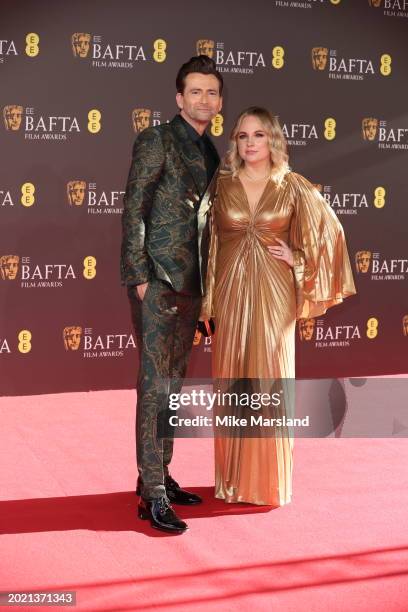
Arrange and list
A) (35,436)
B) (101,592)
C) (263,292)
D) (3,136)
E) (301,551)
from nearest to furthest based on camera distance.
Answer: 1. (101,592)
2. (301,551)
3. (263,292)
4. (35,436)
5. (3,136)

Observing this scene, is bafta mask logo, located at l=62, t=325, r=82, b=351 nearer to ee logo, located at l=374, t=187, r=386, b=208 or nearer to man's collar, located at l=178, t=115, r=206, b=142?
ee logo, located at l=374, t=187, r=386, b=208

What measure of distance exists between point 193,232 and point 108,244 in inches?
92.2

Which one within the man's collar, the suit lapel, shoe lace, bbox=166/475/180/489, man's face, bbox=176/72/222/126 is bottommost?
shoe lace, bbox=166/475/180/489

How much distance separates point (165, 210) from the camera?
3.38 m

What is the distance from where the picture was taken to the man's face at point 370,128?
620 centimetres

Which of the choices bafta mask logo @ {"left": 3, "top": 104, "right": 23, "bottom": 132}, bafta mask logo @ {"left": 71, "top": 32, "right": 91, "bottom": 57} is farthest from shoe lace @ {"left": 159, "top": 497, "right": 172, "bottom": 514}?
bafta mask logo @ {"left": 71, "top": 32, "right": 91, "bottom": 57}

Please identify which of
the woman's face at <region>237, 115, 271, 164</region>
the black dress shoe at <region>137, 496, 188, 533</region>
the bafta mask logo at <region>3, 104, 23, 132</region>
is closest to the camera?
the black dress shoe at <region>137, 496, 188, 533</region>

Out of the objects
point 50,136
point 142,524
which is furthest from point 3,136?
point 142,524

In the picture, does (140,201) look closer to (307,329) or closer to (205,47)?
(205,47)

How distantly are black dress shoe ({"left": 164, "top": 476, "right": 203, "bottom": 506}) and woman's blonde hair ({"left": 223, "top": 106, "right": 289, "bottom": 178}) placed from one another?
1.29 meters

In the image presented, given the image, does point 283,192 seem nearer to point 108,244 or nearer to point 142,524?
Answer: point 142,524

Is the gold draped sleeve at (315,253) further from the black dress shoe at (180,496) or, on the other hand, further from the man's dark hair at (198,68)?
the black dress shoe at (180,496)

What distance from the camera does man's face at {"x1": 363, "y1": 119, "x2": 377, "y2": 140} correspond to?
20.3 ft

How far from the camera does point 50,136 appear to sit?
547 cm
